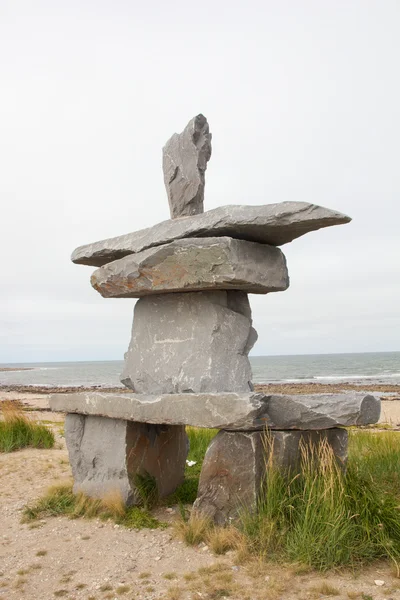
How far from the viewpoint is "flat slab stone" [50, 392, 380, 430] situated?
4801mm

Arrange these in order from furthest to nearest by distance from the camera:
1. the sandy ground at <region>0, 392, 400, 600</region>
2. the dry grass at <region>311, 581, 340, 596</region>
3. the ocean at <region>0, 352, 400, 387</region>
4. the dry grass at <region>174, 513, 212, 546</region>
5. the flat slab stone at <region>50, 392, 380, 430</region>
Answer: the ocean at <region>0, 352, 400, 387</region>
the dry grass at <region>174, 513, 212, 546</region>
the flat slab stone at <region>50, 392, 380, 430</region>
the sandy ground at <region>0, 392, 400, 600</region>
the dry grass at <region>311, 581, 340, 596</region>

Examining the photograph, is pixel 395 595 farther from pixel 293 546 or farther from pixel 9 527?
pixel 9 527

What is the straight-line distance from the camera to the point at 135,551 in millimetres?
4914

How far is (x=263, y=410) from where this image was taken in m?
4.88

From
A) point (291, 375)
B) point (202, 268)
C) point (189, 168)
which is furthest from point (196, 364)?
point (291, 375)

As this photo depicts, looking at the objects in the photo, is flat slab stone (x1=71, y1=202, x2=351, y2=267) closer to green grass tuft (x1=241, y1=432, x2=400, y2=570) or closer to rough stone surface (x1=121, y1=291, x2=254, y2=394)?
rough stone surface (x1=121, y1=291, x2=254, y2=394)

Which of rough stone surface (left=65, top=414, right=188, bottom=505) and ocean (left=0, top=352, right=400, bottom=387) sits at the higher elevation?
rough stone surface (left=65, top=414, right=188, bottom=505)

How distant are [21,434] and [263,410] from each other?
6.61 m

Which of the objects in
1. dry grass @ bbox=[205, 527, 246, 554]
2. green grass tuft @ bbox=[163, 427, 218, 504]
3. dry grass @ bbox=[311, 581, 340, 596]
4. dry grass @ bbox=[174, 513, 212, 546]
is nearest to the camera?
dry grass @ bbox=[311, 581, 340, 596]

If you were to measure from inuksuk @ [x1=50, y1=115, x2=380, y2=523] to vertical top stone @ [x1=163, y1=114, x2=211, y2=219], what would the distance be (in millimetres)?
14

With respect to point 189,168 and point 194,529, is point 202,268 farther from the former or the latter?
point 194,529

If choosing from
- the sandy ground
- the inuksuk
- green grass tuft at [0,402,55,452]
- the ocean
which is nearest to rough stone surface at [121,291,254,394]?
the inuksuk

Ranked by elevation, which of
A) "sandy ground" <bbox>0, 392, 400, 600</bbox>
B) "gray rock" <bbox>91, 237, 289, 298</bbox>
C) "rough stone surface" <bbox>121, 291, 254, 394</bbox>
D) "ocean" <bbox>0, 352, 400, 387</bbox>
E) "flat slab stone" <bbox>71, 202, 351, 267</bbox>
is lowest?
"ocean" <bbox>0, 352, 400, 387</bbox>

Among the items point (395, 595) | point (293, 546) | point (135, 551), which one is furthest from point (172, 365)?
point (395, 595)
